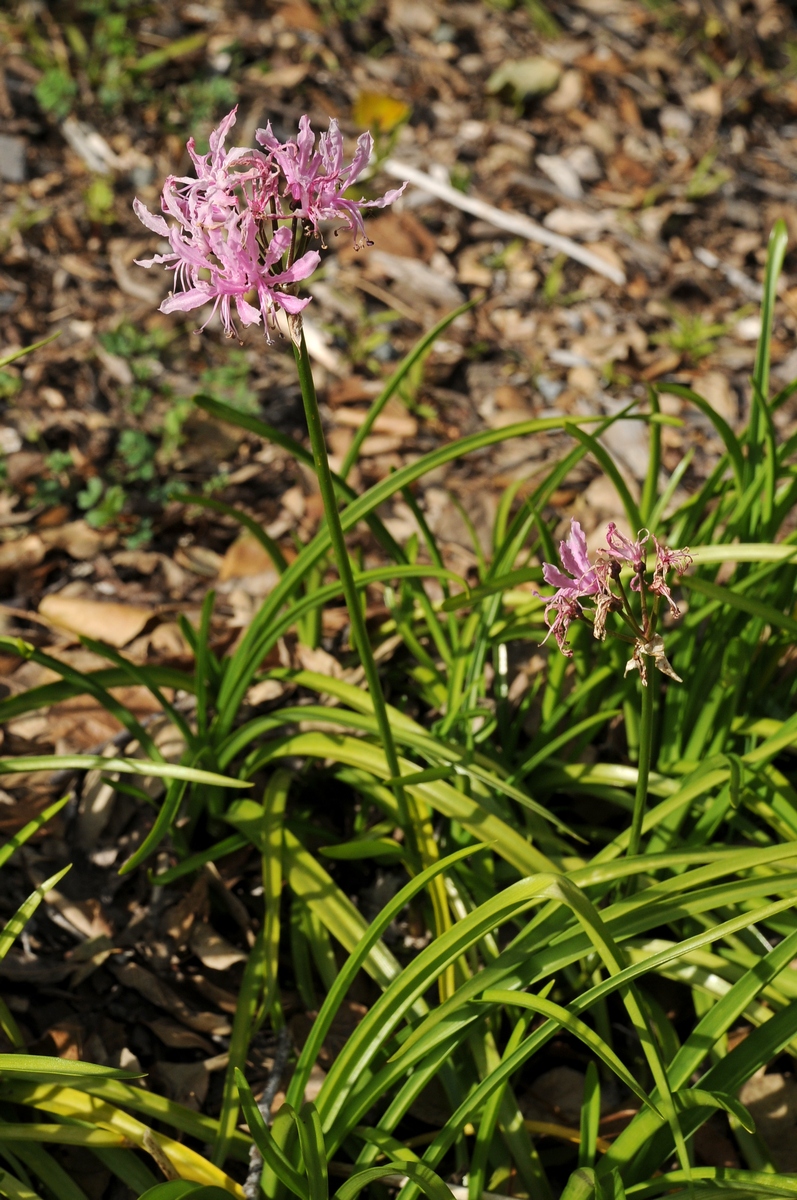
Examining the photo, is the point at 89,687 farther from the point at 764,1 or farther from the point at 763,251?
the point at 764,1

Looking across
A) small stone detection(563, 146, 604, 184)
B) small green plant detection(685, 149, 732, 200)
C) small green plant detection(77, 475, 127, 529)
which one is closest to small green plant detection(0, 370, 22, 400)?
small green plant detection(77, 475, 127, 529)

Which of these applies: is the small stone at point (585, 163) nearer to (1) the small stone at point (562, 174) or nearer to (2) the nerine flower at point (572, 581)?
(1) the small stone at point (562, 174)

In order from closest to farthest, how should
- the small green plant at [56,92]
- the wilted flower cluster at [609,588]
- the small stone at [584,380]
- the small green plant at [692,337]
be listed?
the wilted flower cluster at [609,588], the small stone at [584,380], the small green plant at [692,337], the small green plant at [56,92]

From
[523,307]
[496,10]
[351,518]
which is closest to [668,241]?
[523,307]

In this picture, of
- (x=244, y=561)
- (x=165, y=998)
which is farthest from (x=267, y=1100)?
(x=244, y=561)

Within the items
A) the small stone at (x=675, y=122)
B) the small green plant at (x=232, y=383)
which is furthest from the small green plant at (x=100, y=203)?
the small stone at (x=675, y=122)

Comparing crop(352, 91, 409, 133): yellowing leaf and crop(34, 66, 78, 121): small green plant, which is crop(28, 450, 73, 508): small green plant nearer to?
crop(34, 66, 78, 121): small green plant
